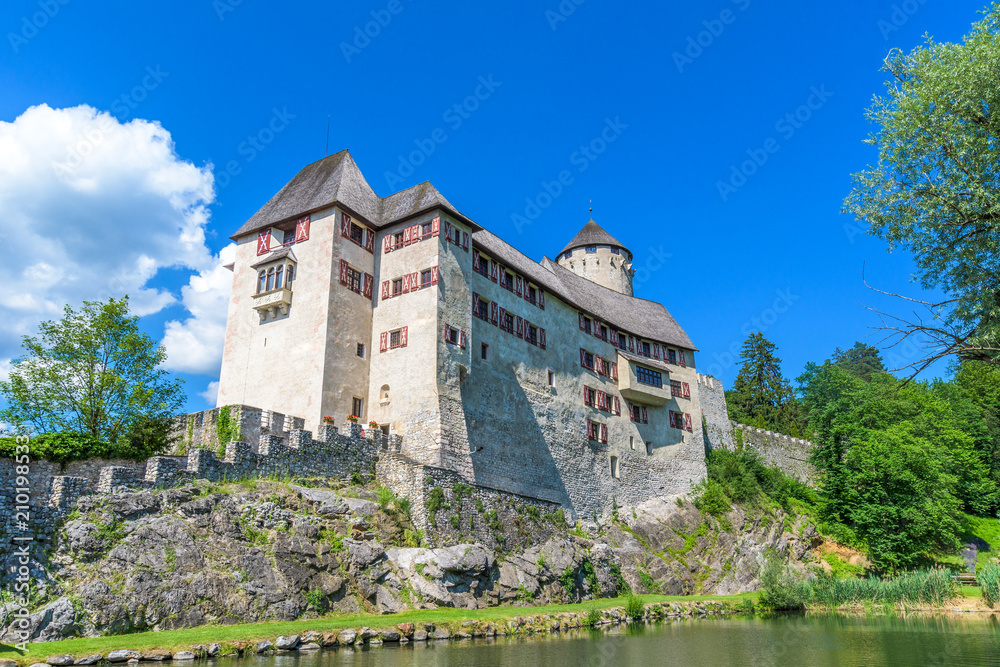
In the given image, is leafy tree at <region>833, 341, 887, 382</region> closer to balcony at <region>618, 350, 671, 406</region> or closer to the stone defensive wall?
balcony at <region>618, 350, 671, 406</region>

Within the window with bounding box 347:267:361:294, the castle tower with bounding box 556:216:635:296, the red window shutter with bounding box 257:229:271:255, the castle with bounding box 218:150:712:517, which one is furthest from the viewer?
the castle tower with bounding box 556:216:635:296

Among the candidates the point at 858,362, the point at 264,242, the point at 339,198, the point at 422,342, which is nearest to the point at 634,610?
the point at 422,342

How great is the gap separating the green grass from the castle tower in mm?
42901

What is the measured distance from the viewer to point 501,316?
4103 centimetres

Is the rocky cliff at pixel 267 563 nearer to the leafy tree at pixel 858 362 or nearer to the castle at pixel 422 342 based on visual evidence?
the castle at pixel 422 342

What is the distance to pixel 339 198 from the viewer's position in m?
37.9

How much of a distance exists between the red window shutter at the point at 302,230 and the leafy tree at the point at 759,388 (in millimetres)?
51610

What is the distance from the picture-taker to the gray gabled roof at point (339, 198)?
38.5 meters

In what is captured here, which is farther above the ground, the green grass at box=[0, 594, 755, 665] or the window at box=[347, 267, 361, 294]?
the window at box=[347, 267, 361, 294]

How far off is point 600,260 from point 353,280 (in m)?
34.2

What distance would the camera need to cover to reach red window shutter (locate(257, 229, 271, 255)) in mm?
39500

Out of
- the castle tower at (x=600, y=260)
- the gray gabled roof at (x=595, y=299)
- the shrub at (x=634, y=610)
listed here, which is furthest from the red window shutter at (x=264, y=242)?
the castle tower at (x=600, y=260)

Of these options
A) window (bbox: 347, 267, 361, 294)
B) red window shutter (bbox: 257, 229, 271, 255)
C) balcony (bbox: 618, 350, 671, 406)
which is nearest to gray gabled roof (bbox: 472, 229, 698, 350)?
balcony (bbox: 618, 350, 671, 406)

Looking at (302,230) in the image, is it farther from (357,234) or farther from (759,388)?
(759,388)
